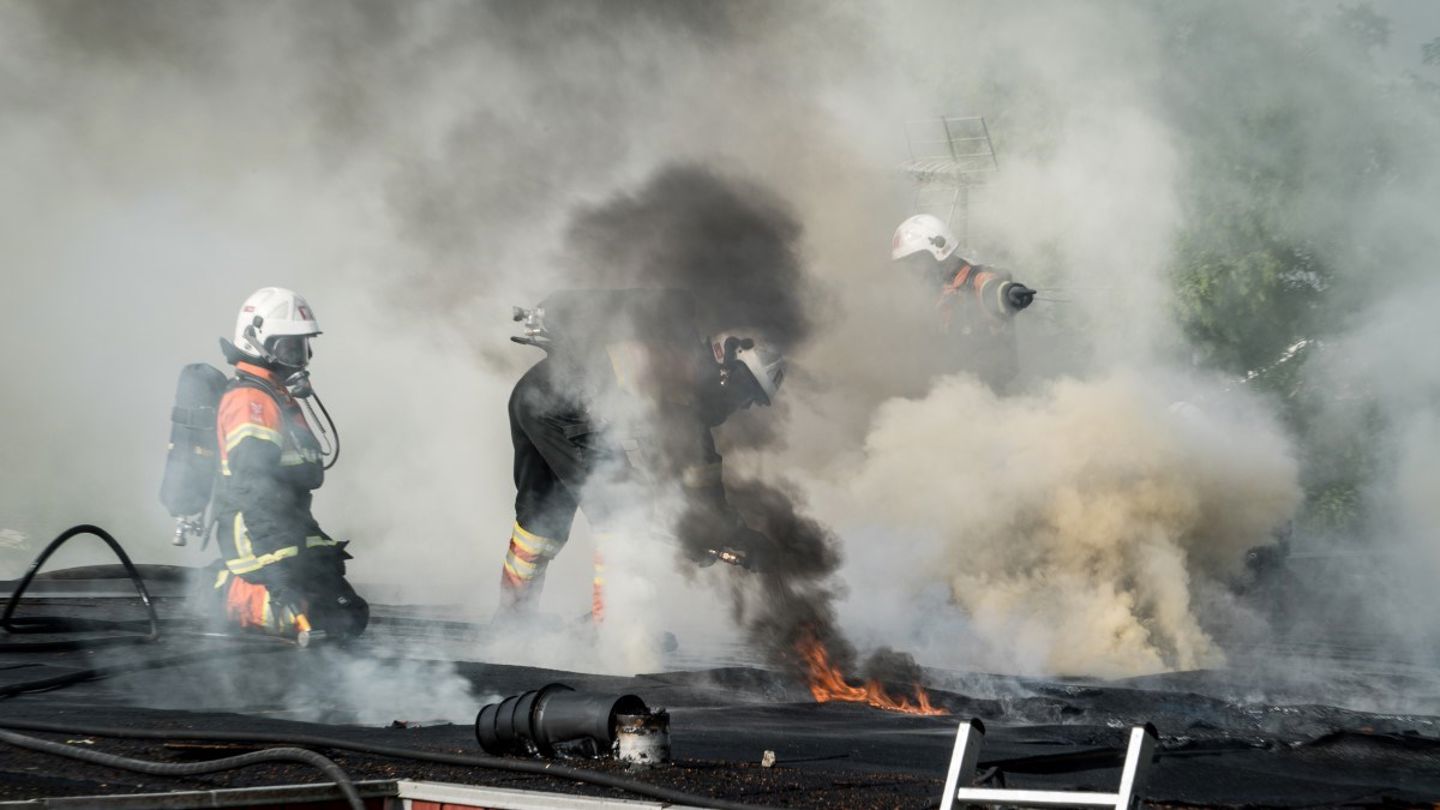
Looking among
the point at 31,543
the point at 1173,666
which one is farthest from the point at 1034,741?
the point at 31,543

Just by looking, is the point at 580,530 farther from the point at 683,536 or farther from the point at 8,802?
the point at 8,802

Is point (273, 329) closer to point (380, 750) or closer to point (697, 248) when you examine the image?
point (697, 248)

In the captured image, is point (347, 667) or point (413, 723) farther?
point (347, 667)

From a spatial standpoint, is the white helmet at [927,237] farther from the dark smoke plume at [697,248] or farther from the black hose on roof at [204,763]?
the black hose on roof at [204,763]

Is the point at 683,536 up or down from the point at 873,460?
down

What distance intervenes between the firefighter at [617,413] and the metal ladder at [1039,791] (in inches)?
206

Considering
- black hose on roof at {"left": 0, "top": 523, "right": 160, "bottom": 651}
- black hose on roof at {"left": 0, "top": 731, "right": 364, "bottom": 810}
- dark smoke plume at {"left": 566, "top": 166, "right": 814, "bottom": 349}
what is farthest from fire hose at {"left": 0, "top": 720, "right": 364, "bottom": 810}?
dark smoke plume at {"left": 566, "top": 166, "right": 814, "bottom": 349}

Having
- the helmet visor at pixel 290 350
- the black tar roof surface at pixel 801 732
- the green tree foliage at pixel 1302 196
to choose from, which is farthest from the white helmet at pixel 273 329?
the green tree foliage at pixel 1302 196

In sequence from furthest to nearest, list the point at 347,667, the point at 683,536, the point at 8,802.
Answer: the point at 683,536, the point at 347,667, the point at 8,802

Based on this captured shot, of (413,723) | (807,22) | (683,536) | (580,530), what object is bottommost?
(413,723)

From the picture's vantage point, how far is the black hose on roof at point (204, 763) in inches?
144

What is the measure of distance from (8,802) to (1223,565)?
9464mm

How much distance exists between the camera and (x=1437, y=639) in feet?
40.1

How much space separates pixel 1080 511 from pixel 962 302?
6.08ft
